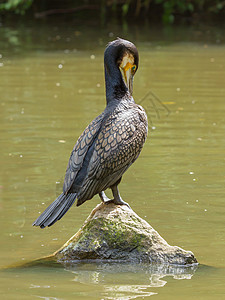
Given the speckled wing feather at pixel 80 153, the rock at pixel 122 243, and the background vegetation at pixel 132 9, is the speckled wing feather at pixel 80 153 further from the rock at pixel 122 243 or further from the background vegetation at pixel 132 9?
the background vegetation at pixel 132 9

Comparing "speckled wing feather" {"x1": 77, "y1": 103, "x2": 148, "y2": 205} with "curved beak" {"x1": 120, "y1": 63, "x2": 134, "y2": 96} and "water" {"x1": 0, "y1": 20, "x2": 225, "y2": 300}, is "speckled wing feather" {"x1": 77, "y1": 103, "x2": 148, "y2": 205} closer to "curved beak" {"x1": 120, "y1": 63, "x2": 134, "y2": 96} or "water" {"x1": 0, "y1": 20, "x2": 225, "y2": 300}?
"curved beak" {"x1": 120, "y1": 63, "x2": 134, "y2": 96}

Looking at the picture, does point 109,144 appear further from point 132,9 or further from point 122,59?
point 132,9

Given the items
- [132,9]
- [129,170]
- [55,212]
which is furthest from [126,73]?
Result: [132,9]

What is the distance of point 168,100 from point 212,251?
6.57 meters

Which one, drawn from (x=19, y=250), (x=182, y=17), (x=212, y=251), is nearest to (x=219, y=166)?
(x=212, y=251)

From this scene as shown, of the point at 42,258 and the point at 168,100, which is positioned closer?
the point at 42,258

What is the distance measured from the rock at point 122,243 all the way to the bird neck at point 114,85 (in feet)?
3.10

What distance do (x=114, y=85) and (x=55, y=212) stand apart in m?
1.18

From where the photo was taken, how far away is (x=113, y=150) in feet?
18.8

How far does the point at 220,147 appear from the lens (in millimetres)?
9531

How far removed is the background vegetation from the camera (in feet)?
81.0

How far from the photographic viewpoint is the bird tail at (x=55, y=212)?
5.55 meters

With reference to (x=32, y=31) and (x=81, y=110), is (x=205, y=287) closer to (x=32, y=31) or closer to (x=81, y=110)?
(x=81, y=110)

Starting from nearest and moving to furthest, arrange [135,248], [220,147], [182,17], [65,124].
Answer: [135,248], [220,147], [65,124], [182,17]
